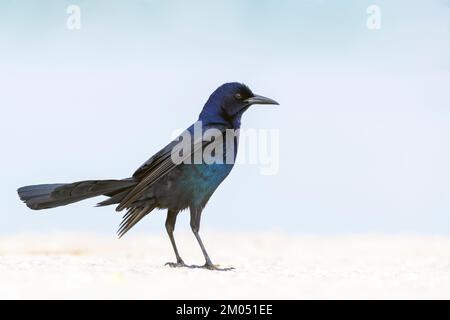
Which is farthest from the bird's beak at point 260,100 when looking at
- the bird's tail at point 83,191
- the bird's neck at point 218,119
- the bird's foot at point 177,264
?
the bird's foot at point 177,264

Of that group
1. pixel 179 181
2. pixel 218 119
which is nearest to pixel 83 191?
pixel 179 181

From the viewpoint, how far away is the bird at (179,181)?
792 cm

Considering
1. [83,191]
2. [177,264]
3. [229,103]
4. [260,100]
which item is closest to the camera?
[83,191]

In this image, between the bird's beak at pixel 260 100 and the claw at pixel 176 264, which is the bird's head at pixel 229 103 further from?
the claw at pixel 176 264

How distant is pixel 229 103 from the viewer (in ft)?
27.7

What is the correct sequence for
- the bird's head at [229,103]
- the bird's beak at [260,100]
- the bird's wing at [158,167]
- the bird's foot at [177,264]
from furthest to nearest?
the bird's beak at [260,100] → the bird's head at [229,103] → the bird's foot at [177,264] → the bird's wing at [158,167]

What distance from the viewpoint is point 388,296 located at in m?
6.67

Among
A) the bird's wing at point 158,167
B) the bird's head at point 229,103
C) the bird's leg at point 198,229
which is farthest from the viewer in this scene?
the bird's head at point 229,103

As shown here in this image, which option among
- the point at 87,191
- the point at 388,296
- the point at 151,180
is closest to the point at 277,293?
the point at 388,296

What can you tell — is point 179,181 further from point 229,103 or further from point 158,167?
point 229,103

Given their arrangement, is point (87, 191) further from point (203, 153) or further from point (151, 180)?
point (203, 153)

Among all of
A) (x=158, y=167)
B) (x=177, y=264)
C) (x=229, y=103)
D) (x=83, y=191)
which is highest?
(x=229, y=103)

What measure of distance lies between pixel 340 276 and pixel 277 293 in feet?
5.24

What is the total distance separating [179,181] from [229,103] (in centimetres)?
107
